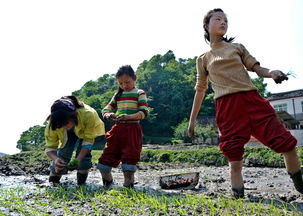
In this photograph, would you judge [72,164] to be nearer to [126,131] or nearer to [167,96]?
[126,131]

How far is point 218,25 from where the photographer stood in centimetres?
300

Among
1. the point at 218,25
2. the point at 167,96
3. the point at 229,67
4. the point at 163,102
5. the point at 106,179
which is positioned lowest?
the point at 106,179

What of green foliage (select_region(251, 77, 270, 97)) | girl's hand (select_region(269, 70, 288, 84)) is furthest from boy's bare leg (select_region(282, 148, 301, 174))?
green foliage (select_region(251, 77, 270, 97))

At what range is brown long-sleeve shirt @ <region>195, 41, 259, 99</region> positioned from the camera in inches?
109

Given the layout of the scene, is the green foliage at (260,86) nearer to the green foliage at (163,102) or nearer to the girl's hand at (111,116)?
the green foliage at (163,102)

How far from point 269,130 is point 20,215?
87.2 inches

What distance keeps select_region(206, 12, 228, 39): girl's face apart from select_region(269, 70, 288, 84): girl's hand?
754 mm

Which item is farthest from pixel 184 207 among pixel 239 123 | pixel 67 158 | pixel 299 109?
pixel 299 109

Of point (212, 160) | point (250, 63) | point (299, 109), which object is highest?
point (299, 109)

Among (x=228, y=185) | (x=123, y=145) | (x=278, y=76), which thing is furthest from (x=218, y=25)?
(x=228, y=185)

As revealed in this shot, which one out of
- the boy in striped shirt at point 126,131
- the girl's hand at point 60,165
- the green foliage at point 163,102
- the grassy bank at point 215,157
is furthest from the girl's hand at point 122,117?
the green foliage at point 163,102

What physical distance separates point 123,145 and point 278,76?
6.49 ft

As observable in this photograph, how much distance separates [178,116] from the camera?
37.8 m

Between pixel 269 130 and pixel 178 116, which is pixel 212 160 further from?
pixel 178 116
